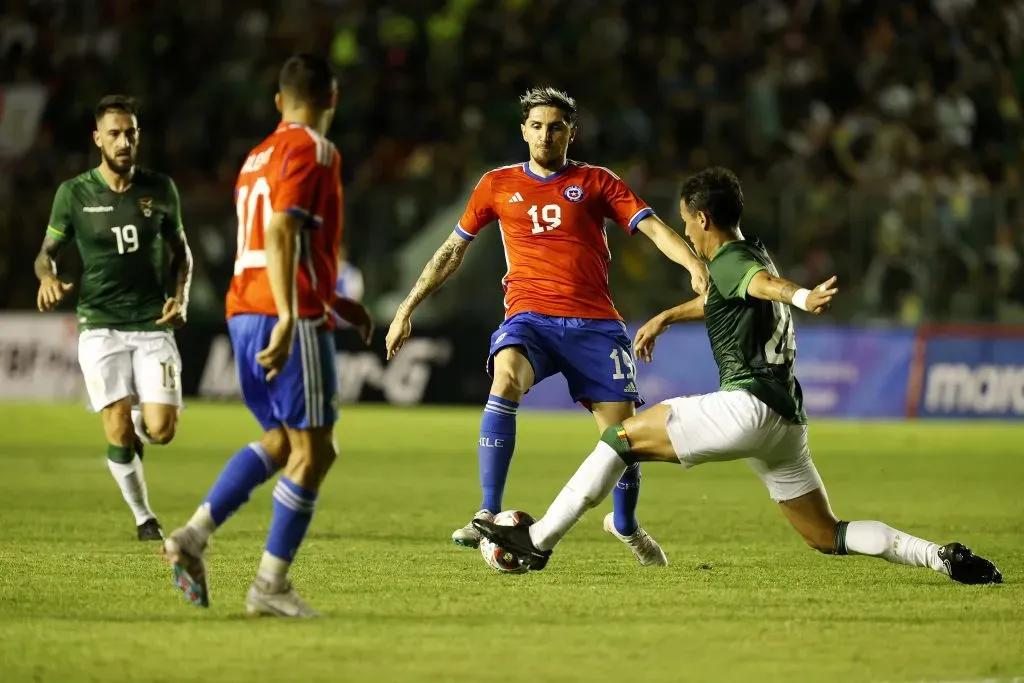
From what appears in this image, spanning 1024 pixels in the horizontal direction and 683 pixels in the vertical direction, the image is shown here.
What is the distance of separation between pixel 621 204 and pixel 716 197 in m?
1.58

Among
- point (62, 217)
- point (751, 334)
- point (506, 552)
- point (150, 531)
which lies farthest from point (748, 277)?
point (62, 217)

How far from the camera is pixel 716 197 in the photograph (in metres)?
7.30

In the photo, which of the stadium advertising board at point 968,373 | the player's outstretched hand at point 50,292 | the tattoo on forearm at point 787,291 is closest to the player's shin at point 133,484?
the player's outstretched hand at point 50,292

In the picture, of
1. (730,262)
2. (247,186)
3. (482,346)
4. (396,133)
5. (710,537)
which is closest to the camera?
(247,186)

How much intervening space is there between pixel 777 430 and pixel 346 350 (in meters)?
16.9

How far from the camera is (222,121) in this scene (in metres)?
25.7

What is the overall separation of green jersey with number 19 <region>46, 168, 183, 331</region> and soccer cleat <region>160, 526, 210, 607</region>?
376 cm

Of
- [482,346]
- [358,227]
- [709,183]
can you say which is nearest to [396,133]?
[358,227]

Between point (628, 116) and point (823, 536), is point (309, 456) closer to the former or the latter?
point (823, 536)

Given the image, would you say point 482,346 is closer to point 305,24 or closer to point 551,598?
point 305,24

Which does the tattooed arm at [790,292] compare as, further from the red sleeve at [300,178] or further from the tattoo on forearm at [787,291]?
the red sleeve at [300,178]

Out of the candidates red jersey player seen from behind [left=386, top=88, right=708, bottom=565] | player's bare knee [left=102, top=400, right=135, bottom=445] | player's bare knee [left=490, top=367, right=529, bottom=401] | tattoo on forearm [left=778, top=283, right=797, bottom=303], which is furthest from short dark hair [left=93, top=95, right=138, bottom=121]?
tattoo on forearm [left=778, top=283, right=797, bottom=303]

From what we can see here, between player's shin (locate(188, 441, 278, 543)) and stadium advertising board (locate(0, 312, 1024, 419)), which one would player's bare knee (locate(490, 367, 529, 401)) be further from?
stadium advertising board (locate(0, 312, 1024, 419))

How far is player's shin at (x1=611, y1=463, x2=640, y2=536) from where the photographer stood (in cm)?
851
